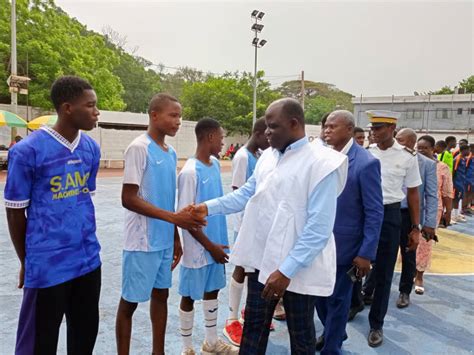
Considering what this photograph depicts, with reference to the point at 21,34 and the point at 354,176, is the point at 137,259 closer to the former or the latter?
the point at 354,176

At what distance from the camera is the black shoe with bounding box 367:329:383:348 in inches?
129

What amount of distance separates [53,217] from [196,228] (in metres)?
0.91

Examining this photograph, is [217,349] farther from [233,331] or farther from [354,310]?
[354,310]

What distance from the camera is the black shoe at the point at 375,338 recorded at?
3285 mm

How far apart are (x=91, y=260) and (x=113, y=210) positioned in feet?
21.9

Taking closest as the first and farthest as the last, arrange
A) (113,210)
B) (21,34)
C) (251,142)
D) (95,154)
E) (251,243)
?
(251,243) < (95,154) < (251,142) < (113,210) < (21,34)

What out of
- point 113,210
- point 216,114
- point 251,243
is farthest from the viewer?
point 216,114

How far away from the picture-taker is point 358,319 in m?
3.85

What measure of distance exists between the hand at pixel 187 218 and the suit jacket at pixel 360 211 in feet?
3.50

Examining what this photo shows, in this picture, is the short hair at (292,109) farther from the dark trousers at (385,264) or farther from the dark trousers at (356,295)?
the dark trousers at (356,295)

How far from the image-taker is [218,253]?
9.16 ft

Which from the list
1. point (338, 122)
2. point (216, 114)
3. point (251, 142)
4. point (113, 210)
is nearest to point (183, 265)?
point (251, 142)

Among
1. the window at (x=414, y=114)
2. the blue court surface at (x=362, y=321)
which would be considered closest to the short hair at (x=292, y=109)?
the blue court surface at (x=362, y=321)

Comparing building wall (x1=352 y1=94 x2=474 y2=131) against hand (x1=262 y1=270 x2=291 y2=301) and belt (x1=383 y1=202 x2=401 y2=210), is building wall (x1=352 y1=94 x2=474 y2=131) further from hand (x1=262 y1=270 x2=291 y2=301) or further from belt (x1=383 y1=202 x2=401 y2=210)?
hand (x1=262 y1=270 x2=291 y2=301)
